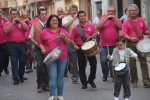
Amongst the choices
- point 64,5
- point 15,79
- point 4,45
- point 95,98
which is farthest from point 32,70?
point 64,5

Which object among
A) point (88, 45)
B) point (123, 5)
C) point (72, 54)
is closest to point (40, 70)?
point (88, 45)

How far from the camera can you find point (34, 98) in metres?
10.2

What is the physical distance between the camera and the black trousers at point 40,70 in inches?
422

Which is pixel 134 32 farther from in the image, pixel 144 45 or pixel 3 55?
pixel 3 55

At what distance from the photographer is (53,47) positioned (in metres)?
9.58

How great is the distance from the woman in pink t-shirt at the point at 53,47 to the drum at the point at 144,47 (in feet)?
6.34

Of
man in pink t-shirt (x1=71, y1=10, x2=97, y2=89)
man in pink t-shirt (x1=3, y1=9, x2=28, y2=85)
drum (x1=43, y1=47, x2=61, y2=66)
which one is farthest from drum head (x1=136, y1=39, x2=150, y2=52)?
man in pink t-shirt (x1=3, y1=9, x2=28, y2=85)

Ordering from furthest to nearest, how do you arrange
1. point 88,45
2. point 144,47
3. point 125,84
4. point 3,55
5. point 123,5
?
point 123,5 → point 3,55 → point 88,45 → point 144,47 → point 125,84

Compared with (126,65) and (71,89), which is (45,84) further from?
(126,65)

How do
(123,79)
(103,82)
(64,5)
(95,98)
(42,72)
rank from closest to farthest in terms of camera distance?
(123,79) < (95,98) < (42,72) < (103,82) < (64,5)

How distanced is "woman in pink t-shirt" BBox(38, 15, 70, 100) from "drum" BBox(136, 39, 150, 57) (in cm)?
193

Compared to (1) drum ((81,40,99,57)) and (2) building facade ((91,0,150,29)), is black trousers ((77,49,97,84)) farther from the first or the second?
(2) building facade ((91,0,150,29))

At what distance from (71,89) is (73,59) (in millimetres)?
1504

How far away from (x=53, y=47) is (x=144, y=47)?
227 cm
